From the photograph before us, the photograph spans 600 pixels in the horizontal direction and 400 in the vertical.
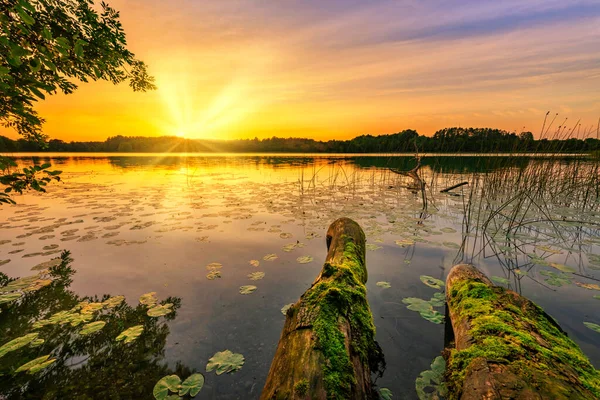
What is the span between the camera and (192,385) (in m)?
2.38

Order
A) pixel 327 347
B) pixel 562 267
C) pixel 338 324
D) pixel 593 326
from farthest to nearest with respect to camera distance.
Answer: pixel 562 267, pixel 593 326, pixel 338 324, pixel 327 347

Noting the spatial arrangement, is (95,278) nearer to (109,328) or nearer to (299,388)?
(109,328)

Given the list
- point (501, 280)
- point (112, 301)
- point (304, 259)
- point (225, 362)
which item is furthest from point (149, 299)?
point (501, 280)

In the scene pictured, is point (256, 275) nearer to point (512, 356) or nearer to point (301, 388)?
point (301, 388)

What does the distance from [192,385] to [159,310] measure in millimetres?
1609

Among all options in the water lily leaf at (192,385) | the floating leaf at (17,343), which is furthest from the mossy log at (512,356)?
the floating leaf at (17,343)

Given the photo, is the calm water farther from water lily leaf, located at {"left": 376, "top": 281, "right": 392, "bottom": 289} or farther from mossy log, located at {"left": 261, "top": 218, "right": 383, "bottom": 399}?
mossy log, located at {"left": 261, "top": 218, "right": 383, "bottom": 399}

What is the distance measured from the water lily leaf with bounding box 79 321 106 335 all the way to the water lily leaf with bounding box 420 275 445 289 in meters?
5.08

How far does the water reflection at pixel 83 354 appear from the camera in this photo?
235 cm

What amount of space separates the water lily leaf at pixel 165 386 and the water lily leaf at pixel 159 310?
1235 mm

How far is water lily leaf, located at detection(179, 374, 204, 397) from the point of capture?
2.32 m

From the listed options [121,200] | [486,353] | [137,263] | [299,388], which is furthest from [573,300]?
[121,200]

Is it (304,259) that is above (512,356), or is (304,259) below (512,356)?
below

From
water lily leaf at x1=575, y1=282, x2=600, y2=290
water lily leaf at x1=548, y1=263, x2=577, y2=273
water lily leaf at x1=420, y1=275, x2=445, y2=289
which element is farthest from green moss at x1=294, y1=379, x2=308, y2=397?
water lily leaf at x1=548, y1=263, x2=577, y2=273
